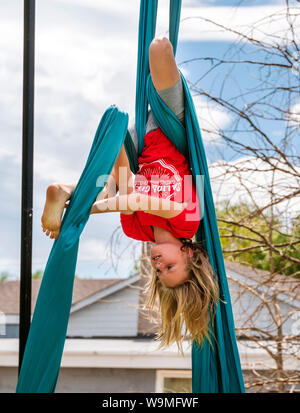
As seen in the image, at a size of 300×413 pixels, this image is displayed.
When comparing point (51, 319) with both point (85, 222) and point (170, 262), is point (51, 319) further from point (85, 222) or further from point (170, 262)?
point (170, 262)

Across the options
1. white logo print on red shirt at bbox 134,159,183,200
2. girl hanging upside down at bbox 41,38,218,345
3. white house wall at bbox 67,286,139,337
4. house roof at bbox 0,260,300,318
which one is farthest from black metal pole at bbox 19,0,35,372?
white house wall at bbox 67,286,139,337

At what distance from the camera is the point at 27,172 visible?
2.22 meters

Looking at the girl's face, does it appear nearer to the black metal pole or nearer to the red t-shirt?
the red t-shirt

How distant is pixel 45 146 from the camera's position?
474 cm

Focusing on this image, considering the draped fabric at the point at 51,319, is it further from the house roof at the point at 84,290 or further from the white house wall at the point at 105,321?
the white house wall at the point at 105,321

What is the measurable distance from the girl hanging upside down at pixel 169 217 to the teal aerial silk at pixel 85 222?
4cm

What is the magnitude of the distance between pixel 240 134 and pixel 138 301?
229 cm

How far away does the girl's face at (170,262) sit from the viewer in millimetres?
1996

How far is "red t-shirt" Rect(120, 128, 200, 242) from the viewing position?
194cm

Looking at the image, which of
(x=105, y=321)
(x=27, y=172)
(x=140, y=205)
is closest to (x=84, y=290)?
(x=105, y=321)

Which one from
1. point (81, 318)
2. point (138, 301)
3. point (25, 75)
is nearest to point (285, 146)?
point (25, 75)

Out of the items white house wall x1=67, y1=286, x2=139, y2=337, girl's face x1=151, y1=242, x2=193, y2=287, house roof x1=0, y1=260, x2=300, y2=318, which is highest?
house roof x1=0, y1=260, x2=300, y2=318

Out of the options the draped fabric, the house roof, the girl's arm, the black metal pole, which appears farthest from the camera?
the house roof
